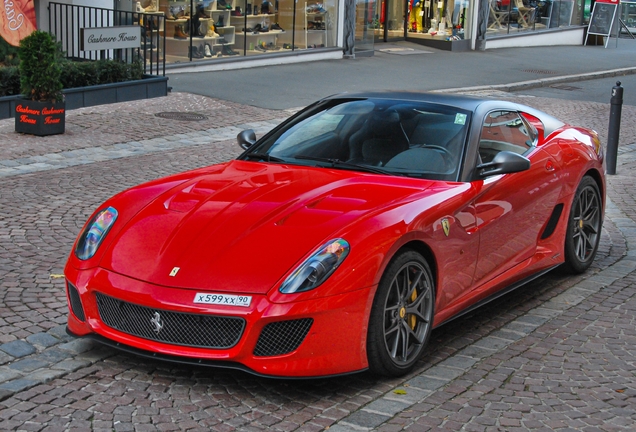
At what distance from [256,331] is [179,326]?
393 millimetres

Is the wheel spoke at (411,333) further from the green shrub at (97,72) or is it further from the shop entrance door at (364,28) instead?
the shop entrance door at (364,28)

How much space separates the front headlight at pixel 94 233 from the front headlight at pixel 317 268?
119cm

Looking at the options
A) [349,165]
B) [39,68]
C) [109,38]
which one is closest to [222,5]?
[109,38]

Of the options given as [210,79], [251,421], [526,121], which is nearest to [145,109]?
[210,79]

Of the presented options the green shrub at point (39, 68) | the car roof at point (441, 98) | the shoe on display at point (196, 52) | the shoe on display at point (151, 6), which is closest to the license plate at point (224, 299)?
the car roof at point (441, 98)

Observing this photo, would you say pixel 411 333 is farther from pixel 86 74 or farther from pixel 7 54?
pixel 7 54

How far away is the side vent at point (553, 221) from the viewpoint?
6689 millimetres

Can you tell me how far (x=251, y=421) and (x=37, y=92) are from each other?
8.74m

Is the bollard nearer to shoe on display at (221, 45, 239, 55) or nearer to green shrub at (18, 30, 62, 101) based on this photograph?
green shrub at (18, 30, 62, 101)

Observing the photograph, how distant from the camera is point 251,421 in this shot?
4.47 m

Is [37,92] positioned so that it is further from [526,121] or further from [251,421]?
[251,421]

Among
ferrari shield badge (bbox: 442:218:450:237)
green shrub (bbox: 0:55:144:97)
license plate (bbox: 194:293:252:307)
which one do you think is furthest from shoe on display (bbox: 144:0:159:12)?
license plate (bbox: 194:293:252:307)

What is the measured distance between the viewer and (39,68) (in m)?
12.1

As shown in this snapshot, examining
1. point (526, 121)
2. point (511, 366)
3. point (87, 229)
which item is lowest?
point (511, 366)
